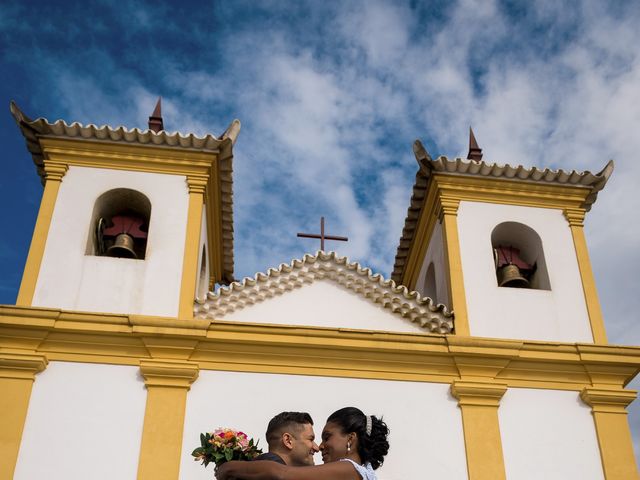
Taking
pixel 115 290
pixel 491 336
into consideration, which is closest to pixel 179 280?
pixel 115 290

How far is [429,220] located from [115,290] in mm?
4568

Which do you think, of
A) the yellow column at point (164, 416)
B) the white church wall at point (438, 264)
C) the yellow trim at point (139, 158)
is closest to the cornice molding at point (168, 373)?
the yellow column at point (164, 416)

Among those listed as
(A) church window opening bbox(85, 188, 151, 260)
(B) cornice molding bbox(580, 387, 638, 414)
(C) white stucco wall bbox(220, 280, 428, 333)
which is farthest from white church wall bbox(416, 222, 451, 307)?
(A) church window opening bbox(85, 188, 151, 260)

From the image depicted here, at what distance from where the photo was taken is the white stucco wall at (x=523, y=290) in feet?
32.4

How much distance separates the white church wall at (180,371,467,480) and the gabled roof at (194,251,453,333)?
3.10 ft

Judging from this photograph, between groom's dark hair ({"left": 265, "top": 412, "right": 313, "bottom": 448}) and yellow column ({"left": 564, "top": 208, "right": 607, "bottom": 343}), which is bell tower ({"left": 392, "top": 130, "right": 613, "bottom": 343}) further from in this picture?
groom's dark hair ({"left": 265, "top": 412, "right": 313, "bottom": 448})

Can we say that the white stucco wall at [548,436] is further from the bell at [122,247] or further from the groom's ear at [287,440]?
the groom's ear at [287,440]

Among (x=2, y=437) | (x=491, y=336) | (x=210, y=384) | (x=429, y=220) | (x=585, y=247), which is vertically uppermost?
(x=429, y=220)

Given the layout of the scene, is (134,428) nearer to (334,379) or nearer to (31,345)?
(31,345)

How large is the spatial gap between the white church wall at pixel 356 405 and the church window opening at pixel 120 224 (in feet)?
7.26

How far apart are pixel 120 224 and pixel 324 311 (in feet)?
9.59

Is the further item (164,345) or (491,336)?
(491,336)

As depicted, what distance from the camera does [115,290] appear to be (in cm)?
945

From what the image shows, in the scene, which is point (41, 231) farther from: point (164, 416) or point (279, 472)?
point (279, 472)
